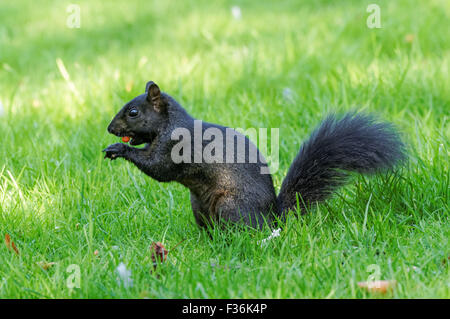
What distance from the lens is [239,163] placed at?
2088 millimetres

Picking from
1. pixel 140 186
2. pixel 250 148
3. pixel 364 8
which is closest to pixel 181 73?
pixel 140 186

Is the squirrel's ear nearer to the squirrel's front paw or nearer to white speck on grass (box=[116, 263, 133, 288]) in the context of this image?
the squirrel's front paw

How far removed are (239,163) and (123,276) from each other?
64 centimetres

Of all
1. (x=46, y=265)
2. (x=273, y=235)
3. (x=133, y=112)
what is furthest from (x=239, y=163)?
(x=46, y=265)

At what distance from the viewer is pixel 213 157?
2084 millimetres

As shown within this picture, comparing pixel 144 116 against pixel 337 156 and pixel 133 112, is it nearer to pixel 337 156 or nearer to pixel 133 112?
pixel 133 112

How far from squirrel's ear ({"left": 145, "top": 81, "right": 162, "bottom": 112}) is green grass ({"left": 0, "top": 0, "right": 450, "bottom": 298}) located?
0.39m

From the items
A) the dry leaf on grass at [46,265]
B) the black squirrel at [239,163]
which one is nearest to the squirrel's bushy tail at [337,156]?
the black squirrel at [239,163]

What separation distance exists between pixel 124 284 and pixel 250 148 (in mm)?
750

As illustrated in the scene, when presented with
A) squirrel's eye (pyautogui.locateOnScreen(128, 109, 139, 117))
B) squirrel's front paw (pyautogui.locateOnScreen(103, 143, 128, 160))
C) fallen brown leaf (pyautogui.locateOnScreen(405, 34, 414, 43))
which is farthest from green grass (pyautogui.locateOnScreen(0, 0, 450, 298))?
squirrel's eye (pyautogui.locateOnScreen(128, 109, 139, 117))

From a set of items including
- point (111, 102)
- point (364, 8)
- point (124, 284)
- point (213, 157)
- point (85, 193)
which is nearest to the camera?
point (124, 284)

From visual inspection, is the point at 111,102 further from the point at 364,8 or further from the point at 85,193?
the point at 364,8
